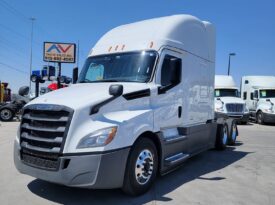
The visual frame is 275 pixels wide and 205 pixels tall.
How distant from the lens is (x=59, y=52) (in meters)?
30.5

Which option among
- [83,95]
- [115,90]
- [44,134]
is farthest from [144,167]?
[44,134]

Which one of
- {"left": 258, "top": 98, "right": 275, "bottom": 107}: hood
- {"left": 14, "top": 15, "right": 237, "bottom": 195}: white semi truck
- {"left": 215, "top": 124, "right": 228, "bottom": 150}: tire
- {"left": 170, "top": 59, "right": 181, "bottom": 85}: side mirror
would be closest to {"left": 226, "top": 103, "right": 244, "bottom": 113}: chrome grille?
{"left": 258, "top": 98, "right": 275, "bottom": 107}: hood

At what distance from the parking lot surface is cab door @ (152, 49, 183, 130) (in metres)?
1.17

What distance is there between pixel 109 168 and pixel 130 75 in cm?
203

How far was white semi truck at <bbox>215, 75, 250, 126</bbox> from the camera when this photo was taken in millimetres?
19734

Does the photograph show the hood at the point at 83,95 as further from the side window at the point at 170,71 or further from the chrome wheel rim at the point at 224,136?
the chrome wheel rim at the point at 224,136

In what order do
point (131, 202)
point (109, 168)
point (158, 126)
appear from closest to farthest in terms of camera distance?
point (109, 168) < point (131, 202) < point (158, 126)

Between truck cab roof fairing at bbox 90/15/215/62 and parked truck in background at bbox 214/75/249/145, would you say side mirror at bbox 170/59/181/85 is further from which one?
parked truck in background at bbox 214/75/249/145

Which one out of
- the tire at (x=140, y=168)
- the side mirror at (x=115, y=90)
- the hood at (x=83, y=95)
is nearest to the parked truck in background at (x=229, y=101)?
the tire at (x=140, y=168)

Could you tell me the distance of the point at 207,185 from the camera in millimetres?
6336

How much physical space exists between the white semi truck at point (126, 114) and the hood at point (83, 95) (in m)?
0.02

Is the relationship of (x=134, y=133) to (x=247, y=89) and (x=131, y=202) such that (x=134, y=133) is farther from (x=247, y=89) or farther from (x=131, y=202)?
(x=247, y=89)

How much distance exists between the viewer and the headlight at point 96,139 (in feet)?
15.8

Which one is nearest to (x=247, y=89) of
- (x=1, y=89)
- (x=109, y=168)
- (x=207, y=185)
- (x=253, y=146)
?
(x=253, y=146)
